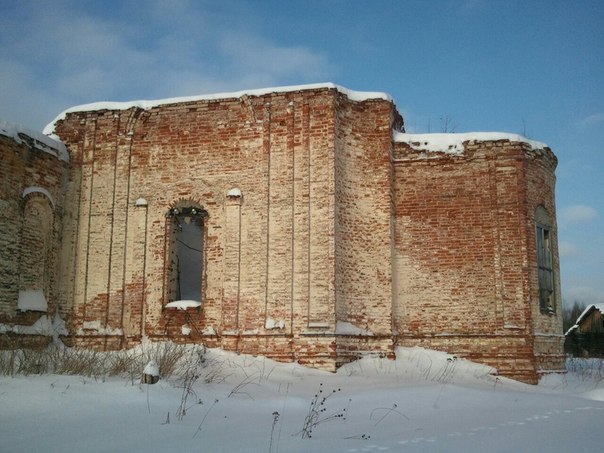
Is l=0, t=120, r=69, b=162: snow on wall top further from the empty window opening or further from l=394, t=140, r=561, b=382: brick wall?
l=394, t=140, r=561, b=382: brick wall

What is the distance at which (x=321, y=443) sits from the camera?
5473mm

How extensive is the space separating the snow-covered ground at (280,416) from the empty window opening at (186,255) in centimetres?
299

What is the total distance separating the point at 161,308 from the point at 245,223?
2362 mm

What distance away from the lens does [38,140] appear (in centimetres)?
1261

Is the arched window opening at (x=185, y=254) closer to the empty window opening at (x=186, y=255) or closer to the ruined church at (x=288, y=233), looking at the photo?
the empty window opening at (x=186, y=255)

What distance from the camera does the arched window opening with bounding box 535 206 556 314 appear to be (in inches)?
508

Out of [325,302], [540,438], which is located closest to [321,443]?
[540,438]

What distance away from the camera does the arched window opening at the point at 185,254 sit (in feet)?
42.1

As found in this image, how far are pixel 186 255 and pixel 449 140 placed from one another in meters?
6.76

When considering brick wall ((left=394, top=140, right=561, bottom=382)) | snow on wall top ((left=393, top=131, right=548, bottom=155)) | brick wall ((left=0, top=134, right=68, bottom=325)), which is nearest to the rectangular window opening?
brick wall ((left=394, top=140, right=561, bottom=382))

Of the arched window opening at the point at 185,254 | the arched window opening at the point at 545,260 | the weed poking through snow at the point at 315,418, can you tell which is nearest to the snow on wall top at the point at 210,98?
the arched window opening at the point at 185,254

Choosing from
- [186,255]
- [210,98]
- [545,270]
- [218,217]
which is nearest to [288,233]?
[218,217]

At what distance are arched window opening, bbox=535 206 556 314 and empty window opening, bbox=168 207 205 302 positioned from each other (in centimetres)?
687

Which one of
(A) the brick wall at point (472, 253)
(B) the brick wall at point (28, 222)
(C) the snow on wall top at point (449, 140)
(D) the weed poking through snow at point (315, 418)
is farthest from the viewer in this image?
(C) the snow on wall top at point (449, 140)
